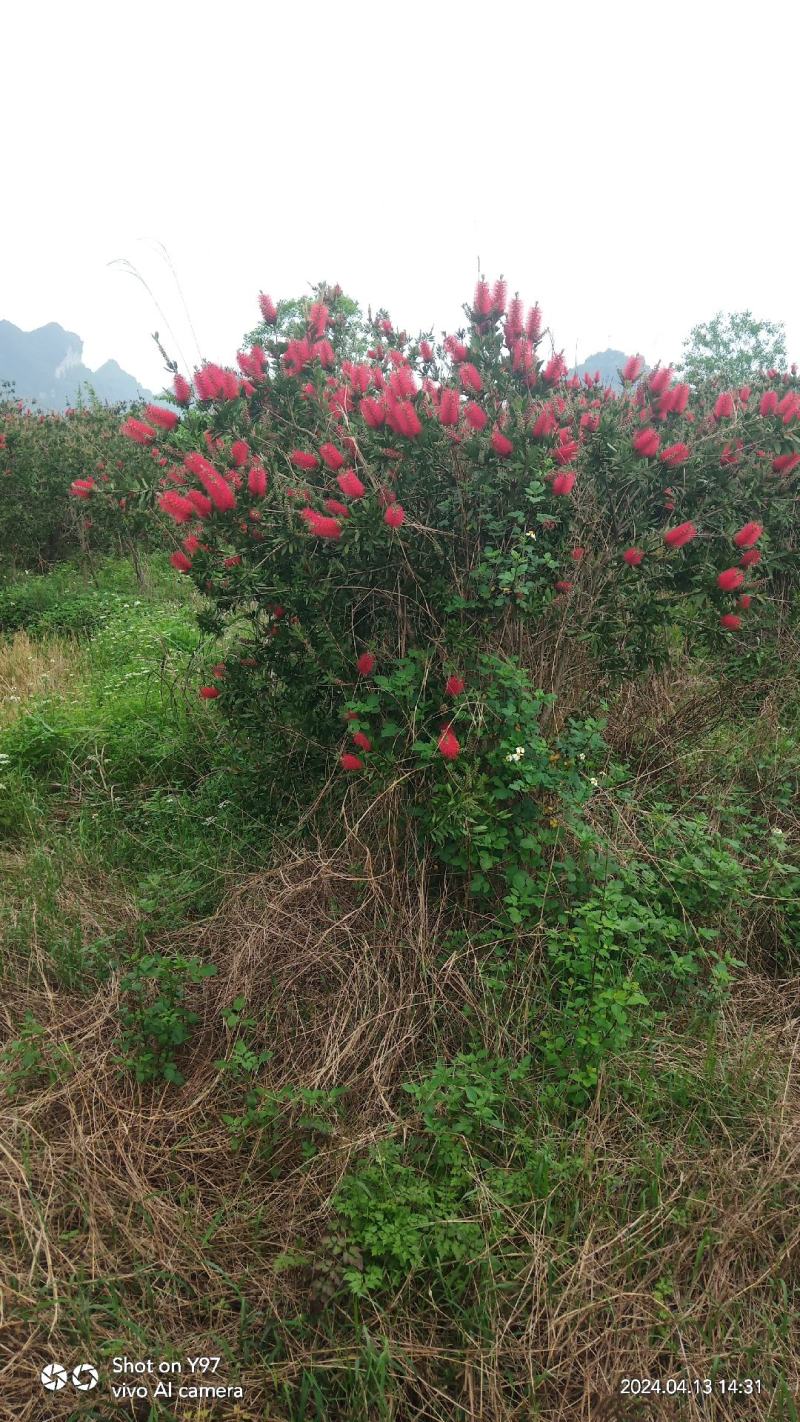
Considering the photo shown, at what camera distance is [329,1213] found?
5.38 ft

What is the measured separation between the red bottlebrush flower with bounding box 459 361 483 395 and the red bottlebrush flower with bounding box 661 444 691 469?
0.66 meters

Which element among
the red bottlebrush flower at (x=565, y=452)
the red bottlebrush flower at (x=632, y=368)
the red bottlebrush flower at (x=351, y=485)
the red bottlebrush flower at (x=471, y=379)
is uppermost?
the red bottlebrush flower at (x=632, y=368)

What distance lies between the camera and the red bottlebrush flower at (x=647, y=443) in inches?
94.7

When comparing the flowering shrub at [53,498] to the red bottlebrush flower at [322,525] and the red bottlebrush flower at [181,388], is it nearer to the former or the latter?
the red bottlebrush flower at [181,388]

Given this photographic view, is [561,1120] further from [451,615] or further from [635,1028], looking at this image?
[451,615]

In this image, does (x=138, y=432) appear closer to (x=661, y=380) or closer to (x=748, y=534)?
(x=661, y=380)

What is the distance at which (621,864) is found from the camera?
7.67 feet

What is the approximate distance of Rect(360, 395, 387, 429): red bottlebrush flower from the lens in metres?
2.19

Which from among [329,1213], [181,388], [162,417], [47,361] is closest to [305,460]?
[162,417]

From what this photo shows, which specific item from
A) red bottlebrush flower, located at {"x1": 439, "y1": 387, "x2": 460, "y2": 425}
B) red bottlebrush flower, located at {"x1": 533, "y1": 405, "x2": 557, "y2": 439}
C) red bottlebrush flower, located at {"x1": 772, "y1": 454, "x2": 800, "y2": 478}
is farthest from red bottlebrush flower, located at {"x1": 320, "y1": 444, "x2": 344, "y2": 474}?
red bottlebrush flower, located at {"x1": 772, "y1": 454, "x2": 800, "y2": 478}

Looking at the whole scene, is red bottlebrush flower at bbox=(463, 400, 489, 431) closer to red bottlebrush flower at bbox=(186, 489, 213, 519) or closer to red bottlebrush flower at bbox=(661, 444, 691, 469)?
red bottlebrush flower at bbox=(661, 444, 691, 469)

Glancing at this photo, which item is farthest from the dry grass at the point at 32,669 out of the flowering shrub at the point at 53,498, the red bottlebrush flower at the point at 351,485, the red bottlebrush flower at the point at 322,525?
the red bottlebrush flower at the point at 351,485

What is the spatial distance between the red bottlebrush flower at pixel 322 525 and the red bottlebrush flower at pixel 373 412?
12.9 inches

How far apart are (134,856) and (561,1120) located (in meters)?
1.78
